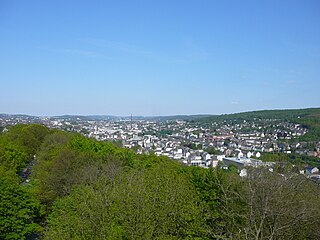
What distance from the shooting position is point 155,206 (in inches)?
462

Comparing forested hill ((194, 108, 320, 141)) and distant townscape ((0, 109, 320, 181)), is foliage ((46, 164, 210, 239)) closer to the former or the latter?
distant townscape ((0, 109, 320, 181))

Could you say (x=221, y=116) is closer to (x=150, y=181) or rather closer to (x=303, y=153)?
(x=303, y=153)

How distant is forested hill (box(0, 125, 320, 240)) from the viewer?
36.0 feet

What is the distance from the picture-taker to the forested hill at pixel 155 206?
11.0 metres

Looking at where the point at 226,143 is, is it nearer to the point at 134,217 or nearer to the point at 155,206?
the point at 155,206

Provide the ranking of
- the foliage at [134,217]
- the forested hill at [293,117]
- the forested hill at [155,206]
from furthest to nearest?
the forested hill at [293,117], the forested hill at [155,206], the foliage at [134,217]

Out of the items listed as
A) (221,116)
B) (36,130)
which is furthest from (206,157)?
(221,116)

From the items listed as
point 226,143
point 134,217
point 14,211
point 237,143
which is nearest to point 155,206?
point 134,217

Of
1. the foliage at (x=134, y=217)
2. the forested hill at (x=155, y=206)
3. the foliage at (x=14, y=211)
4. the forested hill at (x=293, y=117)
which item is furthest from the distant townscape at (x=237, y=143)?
the foliage at (x=134, y=217)

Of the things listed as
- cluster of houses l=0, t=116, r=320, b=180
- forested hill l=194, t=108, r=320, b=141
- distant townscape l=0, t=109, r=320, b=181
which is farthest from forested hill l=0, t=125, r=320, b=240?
forested hill l=194, t=108, r=320, b=141

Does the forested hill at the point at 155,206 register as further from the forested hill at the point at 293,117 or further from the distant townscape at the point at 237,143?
the forested hill at the point at 293,117

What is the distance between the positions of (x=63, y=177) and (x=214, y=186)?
911cm

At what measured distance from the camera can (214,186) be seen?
19.5 meters

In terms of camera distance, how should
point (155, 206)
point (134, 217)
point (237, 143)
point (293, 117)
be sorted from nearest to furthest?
1. point (134, 217)
2. point (155, 206)
3. point (237, 143)
4. point (293, 117)
